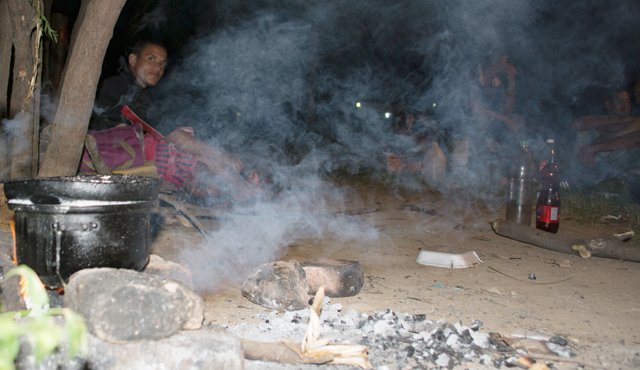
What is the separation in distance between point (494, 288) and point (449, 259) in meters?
0.63

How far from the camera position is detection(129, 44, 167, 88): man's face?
5148 mm

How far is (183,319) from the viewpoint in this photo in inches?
74.9

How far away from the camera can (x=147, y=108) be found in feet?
17.5

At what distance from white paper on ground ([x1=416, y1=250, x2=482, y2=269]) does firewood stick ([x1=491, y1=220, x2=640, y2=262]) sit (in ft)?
3.36

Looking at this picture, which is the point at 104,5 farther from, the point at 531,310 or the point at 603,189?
the point at 603,189

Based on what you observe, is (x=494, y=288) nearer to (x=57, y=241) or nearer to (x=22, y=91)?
(x=57, y=241)

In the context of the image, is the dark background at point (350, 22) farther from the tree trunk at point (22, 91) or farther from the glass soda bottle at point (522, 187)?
the glass soda bottle at point (522, 187)

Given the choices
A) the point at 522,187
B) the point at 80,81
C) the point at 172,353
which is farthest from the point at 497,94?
the point at 172,353

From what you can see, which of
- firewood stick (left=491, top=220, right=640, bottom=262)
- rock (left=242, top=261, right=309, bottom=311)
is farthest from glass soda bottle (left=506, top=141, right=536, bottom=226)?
rock (left=242, top=261, right=309, bottom=311)

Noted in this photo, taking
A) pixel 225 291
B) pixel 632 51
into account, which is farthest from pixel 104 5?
pixel 632 51

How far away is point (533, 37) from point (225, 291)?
11.2 m

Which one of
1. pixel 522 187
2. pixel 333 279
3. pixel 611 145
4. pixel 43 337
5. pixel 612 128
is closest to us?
pixel 43 337

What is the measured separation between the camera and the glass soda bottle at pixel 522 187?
219 inches

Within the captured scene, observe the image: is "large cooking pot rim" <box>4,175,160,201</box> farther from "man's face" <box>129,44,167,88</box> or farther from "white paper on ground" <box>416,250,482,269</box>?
"man's face" <box>129,44,167,88</box>
